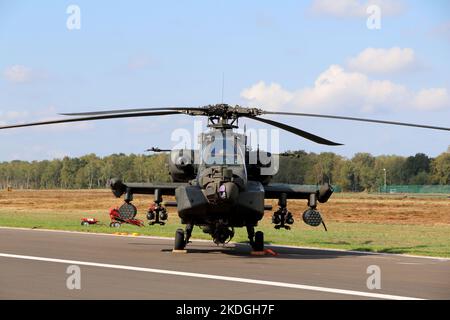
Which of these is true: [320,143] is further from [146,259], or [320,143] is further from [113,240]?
[113,240]

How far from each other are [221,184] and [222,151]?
1.60 meters

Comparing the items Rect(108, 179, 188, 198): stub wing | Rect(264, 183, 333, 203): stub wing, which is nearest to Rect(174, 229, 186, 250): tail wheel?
Rect(108, 179, 188, 198): stub wing

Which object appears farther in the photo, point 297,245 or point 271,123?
point 297,245

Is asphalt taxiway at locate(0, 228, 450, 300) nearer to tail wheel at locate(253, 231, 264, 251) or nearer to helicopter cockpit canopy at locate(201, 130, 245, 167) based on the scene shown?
tail wheel at locate(253, 231, 264, 251)

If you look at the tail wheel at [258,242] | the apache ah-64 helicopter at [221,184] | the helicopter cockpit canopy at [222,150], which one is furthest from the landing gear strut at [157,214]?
the tail wheel at [258,242]

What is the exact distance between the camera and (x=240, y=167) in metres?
18.5

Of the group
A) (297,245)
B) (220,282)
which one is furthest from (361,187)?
(220,282)

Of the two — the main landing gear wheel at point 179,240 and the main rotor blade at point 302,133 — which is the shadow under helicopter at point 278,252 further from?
the main rotor blade at point 302,133

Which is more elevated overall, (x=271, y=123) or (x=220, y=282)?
(x=271, y=123)

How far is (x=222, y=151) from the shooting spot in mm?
18797

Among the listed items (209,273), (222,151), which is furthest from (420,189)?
(209,273)
